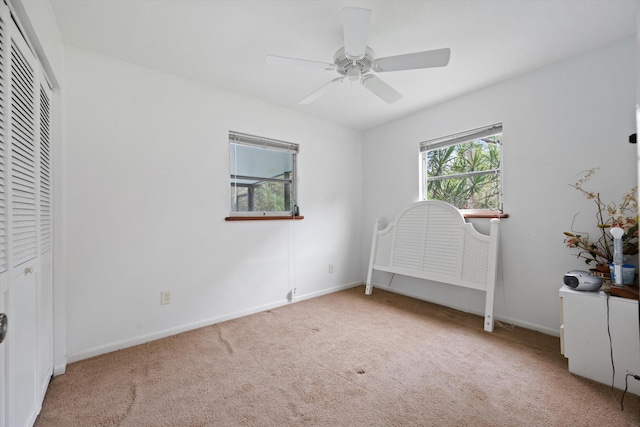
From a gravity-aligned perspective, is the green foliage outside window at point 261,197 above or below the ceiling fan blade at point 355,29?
below

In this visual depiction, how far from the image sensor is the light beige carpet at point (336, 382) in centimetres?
141

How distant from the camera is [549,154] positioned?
231cm

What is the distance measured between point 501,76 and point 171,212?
322 cm

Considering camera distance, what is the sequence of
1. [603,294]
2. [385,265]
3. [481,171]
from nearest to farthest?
[603,294] → [481,171] → [385,265]

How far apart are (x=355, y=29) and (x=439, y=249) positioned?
2.26 meters

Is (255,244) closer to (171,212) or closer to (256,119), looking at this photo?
(171,212)

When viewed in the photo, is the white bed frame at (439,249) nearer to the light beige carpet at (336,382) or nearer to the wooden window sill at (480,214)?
the wooden window sill at (480,214)

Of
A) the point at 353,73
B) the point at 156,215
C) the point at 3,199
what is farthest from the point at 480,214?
the point at 3,199

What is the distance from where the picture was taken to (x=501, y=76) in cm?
247

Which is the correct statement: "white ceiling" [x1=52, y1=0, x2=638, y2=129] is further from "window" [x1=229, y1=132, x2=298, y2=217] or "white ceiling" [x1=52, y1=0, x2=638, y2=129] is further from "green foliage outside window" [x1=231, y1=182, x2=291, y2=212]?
"green foliage outside window" [x1=231, y1=182, x2=291, y2=212]

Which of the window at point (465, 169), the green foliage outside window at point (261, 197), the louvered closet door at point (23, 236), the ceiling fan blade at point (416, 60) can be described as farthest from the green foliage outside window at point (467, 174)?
the louvered closet door at point (23, 236)

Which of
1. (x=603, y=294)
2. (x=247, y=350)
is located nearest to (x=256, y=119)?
(x=247, y=350)

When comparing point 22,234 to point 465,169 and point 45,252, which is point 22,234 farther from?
point 465,169

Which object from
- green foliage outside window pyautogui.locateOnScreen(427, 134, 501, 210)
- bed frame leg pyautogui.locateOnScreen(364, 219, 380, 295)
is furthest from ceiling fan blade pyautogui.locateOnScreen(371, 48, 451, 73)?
bed frame leg pyautogui.locateOnScreen(364, 219, 380, 295)
